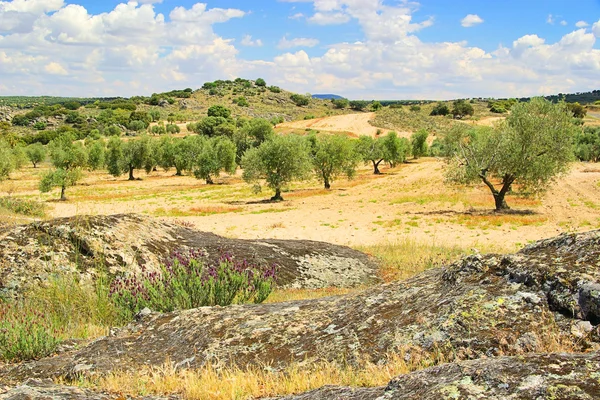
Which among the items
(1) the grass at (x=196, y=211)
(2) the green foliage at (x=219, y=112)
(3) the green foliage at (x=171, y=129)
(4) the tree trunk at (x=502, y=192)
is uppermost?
(2) the green foliage at (x=219, y=112)

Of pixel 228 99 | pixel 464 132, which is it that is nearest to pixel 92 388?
pixel 464 132

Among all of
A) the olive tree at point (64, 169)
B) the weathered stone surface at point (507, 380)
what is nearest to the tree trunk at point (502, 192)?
the weathered stone surface at point (507, 380)

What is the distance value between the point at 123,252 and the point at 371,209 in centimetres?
3322

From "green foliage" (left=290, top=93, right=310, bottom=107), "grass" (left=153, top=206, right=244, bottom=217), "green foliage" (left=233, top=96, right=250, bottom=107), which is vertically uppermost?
"green foliage" (left=290, top=93, right=310, bottom=107)

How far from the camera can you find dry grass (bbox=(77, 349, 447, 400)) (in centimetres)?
325

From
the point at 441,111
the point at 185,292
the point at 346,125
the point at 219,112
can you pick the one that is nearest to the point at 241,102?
the point at 219,112

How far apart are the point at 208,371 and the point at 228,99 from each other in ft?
600

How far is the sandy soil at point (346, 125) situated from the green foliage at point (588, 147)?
43.3m

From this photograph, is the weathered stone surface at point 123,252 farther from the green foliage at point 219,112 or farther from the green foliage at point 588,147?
the green foliage at point 219,112

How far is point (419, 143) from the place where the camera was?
88.1m

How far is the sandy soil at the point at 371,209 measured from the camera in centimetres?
2753

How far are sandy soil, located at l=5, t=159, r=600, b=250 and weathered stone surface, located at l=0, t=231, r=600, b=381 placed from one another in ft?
52.0

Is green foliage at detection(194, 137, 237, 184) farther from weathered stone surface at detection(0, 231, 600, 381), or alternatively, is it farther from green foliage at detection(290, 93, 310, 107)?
green foliage at detection(290, 93, 310, 107)

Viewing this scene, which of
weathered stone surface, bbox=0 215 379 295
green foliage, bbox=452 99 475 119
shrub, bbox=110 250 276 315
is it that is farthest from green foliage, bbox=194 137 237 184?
green foliage, bbox=452 99 475 119
